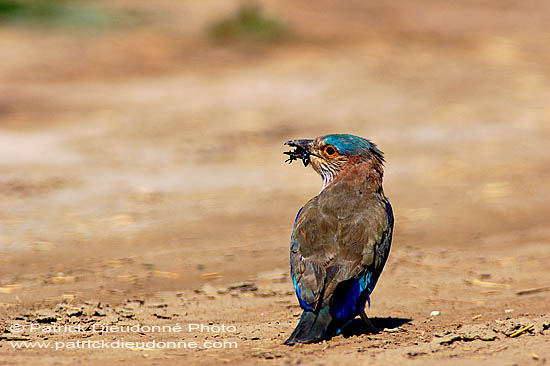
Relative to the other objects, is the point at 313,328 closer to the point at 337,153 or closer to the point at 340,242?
the point at 340,242

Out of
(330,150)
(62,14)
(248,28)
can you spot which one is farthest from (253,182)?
(62,14)

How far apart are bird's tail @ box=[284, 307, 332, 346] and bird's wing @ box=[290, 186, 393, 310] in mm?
69

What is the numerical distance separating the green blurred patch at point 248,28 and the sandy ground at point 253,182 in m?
0.33

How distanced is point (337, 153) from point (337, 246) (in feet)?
3.62

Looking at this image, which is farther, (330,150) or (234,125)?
(234,125)

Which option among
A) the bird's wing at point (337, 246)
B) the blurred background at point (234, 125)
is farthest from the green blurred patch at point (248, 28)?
the bird's wing at point (337, 246)

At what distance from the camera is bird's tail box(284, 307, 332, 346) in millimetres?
5145

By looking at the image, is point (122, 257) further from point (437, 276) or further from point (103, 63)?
point (103, 63)

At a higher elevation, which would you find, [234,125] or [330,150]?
[234,125]

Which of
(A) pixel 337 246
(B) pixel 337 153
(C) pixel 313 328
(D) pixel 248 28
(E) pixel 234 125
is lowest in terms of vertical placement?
(C) pixel 313 328

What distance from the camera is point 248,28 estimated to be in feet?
54.2

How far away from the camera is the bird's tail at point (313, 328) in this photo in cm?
514

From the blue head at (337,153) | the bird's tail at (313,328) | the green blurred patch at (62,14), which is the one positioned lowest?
the bird's tail at (313,328)

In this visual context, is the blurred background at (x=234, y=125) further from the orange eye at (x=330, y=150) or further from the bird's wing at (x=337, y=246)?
the bird's wing at (x=337, y=246)
